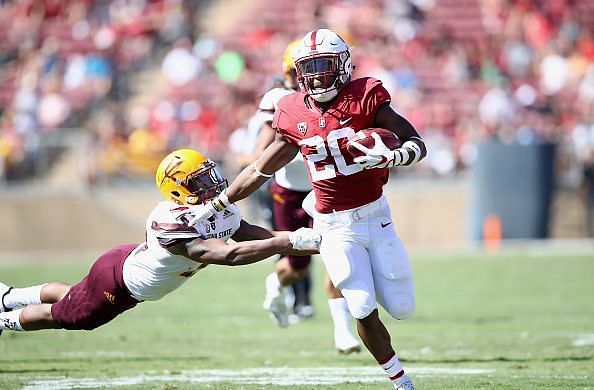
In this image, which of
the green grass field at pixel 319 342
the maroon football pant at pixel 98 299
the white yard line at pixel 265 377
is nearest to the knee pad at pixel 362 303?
the green grass field at pixel 319 342

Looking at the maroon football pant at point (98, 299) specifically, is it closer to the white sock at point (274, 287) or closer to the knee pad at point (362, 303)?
the knee pad at point (362, 303)

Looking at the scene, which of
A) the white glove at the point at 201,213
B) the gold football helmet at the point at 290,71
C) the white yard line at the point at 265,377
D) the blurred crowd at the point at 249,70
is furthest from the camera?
the blurred crowd at the point at 249,70

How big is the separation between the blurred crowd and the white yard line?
372 inches

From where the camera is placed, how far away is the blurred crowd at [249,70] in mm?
16844

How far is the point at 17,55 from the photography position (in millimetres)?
20203

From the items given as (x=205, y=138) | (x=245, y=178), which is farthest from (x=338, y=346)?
(x=205, y=138)

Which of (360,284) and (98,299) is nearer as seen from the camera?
(360,284)

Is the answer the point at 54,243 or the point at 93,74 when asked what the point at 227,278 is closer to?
the point at 54,243

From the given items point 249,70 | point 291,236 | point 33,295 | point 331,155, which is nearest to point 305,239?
point 291,236

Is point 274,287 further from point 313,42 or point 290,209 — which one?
point 313,42

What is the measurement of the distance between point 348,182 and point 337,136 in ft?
0.93

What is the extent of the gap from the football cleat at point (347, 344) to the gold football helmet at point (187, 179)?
5.44 feet

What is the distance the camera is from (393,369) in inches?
224

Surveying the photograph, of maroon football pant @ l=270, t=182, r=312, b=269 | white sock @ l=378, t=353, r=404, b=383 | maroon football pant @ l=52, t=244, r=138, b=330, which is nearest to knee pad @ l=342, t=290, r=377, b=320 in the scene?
white sock @ l=378, t=353, r=404, b=383
